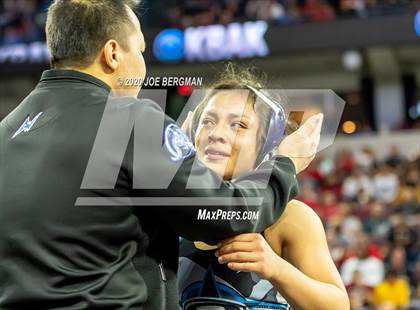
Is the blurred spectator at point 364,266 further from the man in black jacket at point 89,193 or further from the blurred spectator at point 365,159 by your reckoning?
the man in black jacket at point 89,193

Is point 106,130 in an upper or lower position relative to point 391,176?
upper

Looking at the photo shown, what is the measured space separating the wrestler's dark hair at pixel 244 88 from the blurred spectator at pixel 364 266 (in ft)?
22.6

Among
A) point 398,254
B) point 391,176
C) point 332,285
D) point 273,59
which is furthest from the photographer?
point 273,59

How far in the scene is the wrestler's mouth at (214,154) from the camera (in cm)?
240

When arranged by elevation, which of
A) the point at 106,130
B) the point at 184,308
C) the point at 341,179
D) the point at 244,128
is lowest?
the point at 341,179

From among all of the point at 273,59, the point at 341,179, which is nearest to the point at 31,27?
the point at 273,59

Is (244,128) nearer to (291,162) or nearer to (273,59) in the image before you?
(291,162)

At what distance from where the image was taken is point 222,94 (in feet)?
8.35

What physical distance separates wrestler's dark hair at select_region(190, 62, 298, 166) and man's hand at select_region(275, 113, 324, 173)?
0.25 metres

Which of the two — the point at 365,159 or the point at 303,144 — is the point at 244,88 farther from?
the point at 365,159

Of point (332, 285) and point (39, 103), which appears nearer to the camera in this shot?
point (39, 103)

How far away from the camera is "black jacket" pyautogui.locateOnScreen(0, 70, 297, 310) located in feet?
5.90

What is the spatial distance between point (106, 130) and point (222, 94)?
2.47 feet

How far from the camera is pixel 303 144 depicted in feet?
7.06
